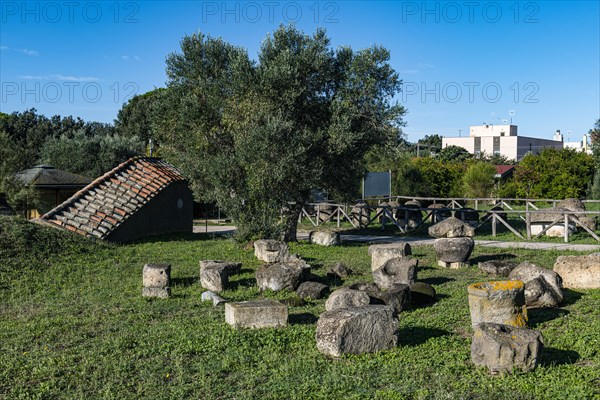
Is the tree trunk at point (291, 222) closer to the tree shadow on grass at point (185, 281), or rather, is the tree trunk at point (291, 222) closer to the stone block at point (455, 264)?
the stone block at point (455, 264)

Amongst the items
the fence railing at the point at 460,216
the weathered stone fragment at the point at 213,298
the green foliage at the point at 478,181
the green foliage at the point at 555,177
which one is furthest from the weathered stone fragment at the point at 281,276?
the green foliage at the point at 555,177

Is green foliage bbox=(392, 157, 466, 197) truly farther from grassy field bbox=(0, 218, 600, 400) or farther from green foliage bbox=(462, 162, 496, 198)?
grassy field bbox=(0, 218, 600, 400)

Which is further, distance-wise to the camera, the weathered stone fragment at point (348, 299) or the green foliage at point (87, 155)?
the green foliage at point (87, 155)

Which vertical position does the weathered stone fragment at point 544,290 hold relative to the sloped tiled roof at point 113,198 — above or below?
below

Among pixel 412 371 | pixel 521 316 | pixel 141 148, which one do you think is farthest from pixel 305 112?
pixel 141 148

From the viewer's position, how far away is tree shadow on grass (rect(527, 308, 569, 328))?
35.0ft

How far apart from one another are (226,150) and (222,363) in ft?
47.4

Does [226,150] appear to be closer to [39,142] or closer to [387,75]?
[387,75]

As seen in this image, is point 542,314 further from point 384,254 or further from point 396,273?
point 384,254

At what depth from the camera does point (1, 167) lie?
2492 centimetres

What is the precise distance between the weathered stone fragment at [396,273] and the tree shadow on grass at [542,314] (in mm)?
2856

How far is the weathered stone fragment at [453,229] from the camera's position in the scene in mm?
20492

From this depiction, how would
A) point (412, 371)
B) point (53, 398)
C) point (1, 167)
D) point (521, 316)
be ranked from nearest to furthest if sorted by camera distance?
point (53, 398) < point (412, 371) < point (521, 316) < point (1, 167)

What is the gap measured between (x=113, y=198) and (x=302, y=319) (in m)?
12.6
